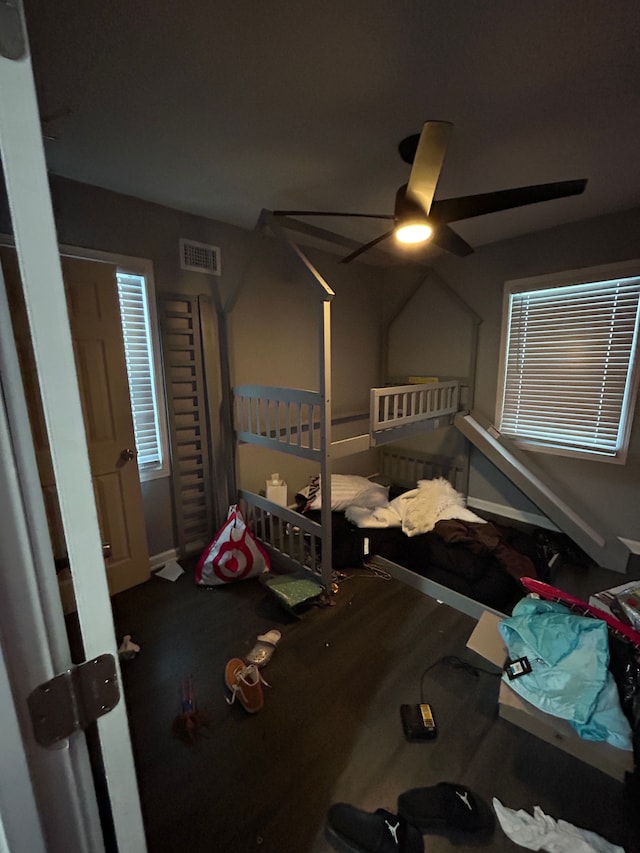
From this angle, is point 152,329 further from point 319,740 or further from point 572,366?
point 572,366

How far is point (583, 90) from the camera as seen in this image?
54.3 inches

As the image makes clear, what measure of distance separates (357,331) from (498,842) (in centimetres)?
355

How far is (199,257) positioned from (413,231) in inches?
62.4

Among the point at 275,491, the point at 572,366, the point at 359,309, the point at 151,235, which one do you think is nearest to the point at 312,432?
the point at 275,491

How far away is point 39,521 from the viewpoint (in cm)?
45

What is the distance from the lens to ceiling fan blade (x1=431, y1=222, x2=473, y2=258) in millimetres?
1992

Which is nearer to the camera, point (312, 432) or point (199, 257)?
point (312, 432)

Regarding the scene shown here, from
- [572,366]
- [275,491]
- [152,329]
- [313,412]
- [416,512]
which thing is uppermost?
[152,329]

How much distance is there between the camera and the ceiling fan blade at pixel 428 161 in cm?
129

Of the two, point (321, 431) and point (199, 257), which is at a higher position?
point (199, 257)

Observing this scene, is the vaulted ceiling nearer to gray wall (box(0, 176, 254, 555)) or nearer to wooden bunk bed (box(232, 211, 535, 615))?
gray wall (box(0, 176, 254, 555))

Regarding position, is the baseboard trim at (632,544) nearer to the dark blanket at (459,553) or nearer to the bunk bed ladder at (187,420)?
the dark blanket at (459,553)

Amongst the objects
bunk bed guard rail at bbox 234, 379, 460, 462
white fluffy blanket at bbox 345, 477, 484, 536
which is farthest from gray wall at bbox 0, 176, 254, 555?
white fluffy blanket at bbox 345, 477, 484, 536

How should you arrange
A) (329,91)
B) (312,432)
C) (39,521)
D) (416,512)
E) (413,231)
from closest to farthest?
(39,521)
(329,91)
(413,231)
(312,432)
(416,512)
